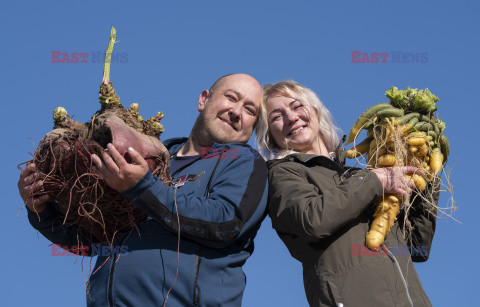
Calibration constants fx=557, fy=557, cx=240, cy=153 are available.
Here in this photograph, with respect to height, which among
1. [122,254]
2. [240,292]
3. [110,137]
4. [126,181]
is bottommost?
[240,292]

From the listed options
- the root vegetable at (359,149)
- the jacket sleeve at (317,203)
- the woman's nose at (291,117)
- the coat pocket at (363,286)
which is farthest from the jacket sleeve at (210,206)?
the woman's nose at (291,117)

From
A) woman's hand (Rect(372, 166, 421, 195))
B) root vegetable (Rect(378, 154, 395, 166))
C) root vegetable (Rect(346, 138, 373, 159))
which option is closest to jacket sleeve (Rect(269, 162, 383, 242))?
woman's hand (Rect(372, 166, 421, 195))

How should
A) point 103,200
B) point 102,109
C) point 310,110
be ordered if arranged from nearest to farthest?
point 103,200 < point 102,109 < point 310,110

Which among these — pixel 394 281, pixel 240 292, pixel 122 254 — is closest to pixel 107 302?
pixel 122 254

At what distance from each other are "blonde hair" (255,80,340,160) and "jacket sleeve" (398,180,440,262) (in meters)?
0.88

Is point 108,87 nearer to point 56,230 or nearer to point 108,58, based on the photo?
point 108,58

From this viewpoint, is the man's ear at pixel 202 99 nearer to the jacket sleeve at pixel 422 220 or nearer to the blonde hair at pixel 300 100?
the blonde hair at pixel 300 100

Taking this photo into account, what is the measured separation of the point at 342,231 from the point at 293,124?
129 cm

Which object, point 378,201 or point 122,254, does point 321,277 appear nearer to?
point 378,201

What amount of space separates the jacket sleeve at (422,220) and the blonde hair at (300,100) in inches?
34.5

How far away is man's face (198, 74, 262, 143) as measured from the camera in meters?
4.70

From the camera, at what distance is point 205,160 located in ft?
13.7

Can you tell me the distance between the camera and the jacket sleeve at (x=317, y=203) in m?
3.66

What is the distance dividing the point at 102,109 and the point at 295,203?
4.90ft
